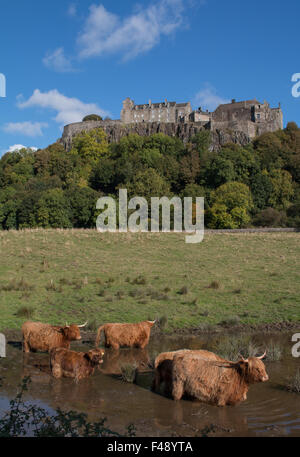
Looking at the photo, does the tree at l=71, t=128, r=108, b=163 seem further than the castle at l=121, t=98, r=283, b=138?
No

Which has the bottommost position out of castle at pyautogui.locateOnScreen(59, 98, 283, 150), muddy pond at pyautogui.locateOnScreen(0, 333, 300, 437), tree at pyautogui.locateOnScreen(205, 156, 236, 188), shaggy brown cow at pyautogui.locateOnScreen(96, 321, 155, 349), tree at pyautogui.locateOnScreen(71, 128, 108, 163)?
muddy pond at pyautogui.locateOnScreen(0, 333, 300, 437)

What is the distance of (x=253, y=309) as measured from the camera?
61.1 ft

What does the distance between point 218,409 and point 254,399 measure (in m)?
0.98

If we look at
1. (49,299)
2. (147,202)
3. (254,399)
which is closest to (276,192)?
(147,202)

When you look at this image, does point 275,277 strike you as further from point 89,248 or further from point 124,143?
point 124,143

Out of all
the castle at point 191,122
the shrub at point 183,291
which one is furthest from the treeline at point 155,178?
the shrub at point 183,291

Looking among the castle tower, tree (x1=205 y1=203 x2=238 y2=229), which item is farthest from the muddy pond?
the castle tower

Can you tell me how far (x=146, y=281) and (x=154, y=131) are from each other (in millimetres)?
109982

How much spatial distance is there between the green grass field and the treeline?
4239cm

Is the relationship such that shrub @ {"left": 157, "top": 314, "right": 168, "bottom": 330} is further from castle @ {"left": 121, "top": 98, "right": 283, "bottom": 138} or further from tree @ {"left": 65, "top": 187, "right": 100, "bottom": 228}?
castle @ {"left": 121, "top": 98, "right": 283, "bottom": 138}

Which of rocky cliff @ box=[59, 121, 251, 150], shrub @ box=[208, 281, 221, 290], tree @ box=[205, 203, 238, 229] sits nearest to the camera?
shrub @ box=[208, 281, 221, 290]

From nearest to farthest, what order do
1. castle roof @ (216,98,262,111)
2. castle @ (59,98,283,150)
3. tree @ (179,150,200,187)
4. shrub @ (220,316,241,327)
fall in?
shrub @ (220,316,241,327), tree @ (179,150,200,187), castle @ (59,98,283,150), castle roof @ (216,98,262,111)

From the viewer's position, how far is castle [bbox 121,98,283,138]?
411 feet

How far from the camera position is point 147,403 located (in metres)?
8.97
